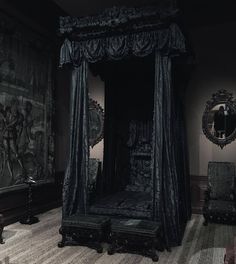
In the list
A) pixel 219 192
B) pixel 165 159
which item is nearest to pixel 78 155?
pixel 165 159

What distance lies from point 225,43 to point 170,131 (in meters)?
3.07

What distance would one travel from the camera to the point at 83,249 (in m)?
4.10

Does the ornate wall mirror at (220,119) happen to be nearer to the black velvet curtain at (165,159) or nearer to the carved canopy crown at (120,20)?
the black velvet curtain at (165,159)

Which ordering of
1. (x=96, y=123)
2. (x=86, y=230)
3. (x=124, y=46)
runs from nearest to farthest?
(x=86, y=230)
(x=124, y=46)
(x=96, y=123)

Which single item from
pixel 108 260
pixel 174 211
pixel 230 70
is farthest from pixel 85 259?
pixel 230 70

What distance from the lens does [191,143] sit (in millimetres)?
6469

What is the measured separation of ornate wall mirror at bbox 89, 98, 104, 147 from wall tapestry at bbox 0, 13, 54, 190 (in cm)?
96

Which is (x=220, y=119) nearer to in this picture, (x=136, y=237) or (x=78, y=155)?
(x=78, y=155)

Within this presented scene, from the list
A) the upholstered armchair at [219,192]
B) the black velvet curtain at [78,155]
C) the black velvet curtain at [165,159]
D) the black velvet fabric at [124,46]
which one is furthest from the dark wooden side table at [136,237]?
the black velvet fabric at [124,46]

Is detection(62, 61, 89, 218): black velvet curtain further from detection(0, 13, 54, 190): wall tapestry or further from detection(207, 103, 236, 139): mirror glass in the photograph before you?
detection(207, 103, 236, 139): mirror glass

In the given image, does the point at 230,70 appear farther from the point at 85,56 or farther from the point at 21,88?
the point at 21,88

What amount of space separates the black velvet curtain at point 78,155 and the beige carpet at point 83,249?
57 cm

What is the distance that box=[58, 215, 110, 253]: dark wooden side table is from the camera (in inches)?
159

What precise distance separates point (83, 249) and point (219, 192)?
2930 millimetres
